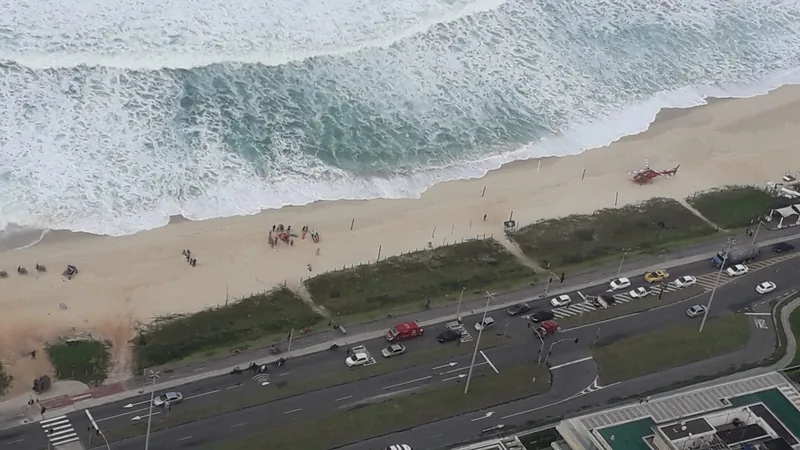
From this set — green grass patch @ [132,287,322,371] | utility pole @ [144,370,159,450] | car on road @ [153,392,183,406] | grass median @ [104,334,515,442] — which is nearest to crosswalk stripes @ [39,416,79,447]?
grass median @ [104,334,515,442]

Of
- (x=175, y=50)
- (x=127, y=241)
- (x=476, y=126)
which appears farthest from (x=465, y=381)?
(x=175, y=50)

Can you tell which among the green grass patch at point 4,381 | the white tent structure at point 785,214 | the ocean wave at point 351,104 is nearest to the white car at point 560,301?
the ocean wave at point 351,104

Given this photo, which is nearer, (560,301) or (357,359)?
(357,359)

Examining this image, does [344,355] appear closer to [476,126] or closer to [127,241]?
[127,241]

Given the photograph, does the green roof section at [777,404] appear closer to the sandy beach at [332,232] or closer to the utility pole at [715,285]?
the utility pole at [715,285]

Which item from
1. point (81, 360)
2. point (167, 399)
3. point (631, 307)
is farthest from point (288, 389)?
point (631, 307)

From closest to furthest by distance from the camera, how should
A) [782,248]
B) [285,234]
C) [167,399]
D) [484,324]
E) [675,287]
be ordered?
[167,399]
[484,324]
[675,287]
[285,234]
[782,248]

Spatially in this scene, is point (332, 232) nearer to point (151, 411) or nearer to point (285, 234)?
point (285, 234)
